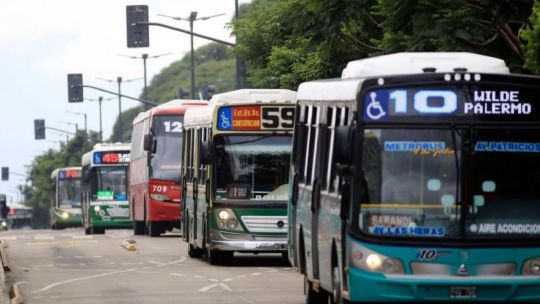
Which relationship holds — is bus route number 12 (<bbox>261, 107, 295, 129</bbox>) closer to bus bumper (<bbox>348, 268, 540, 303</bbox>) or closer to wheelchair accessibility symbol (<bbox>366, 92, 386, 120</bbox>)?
wheelchair accessibility symbol (<bbox>366, 92, 386, 120</bbox>)

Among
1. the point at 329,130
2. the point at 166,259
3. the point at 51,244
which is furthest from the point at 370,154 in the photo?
the point at 51,244

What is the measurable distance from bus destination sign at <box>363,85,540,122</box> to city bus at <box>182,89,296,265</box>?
11.9m

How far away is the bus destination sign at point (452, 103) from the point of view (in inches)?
632

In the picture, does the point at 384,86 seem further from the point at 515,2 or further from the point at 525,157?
the point at 515,2

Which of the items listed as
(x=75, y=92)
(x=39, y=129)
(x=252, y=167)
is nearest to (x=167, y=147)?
(x=252, y=167)

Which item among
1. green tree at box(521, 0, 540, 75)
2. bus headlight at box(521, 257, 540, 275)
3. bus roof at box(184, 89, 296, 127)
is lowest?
bus headlight at box(521, 257, 540, 275)

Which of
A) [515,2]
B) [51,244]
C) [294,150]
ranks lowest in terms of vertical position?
[51,244]

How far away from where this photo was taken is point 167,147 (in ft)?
151

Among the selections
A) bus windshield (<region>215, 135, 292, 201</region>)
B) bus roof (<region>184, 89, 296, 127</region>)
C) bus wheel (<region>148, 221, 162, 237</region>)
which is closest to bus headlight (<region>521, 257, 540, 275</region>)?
bus windshield (<region>215, 135, 292, 201</region>)

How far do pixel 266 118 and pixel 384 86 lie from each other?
12506 mm

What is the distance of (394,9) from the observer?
2370 cm

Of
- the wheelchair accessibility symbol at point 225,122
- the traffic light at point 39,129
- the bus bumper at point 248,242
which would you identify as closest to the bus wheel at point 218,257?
the bus bumper at point 248,242

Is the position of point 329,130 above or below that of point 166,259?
above

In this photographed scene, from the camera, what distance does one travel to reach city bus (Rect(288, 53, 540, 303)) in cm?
1576
